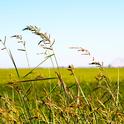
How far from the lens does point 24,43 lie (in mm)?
3500

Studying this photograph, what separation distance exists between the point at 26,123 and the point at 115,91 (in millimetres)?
784

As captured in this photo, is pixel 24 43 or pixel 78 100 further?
pixel 24 43

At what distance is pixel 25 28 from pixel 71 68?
1.39ft

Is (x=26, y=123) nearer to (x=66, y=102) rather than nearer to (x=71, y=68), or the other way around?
(x=66, y=102)

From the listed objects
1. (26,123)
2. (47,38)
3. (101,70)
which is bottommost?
(26,123)

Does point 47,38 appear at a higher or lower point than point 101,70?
higher

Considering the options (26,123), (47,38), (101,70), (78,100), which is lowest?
(26,123)

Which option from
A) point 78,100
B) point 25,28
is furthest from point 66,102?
point 25,28

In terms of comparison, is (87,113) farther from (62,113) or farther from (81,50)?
(81,50)

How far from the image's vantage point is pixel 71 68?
113 inches

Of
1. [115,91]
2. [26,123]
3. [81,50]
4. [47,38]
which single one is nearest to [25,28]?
[47,38]

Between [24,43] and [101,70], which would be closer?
[101,70]

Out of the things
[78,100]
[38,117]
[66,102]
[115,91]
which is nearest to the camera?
[38,117]

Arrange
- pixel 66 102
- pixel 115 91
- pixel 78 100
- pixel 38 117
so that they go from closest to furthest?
pixel 38 117, pixel 78 100, pixel 66 102, pixel 115 91
